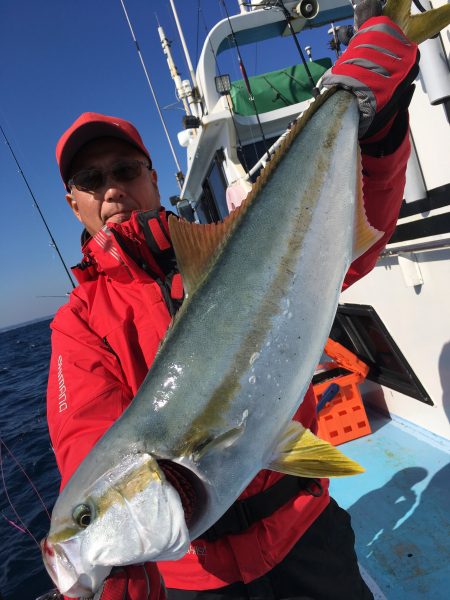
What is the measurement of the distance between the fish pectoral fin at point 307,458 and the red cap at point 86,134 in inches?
76.5

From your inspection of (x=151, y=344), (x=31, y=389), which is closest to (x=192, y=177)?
(x=151, y=344)

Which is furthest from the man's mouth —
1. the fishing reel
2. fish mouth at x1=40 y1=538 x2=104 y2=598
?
the fishing reel

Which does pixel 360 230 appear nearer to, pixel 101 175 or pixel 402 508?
pixel 101 175

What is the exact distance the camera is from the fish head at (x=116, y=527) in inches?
54.1

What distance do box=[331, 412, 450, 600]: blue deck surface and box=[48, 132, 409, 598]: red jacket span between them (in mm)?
1629

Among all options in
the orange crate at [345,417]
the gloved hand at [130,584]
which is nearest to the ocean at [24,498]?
the gloved hand at [130,584]

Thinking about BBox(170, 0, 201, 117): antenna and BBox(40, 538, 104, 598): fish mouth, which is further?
BBox(170, 0, 201, 117): antenna

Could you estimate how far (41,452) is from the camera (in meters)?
12.4

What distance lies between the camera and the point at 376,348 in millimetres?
5277

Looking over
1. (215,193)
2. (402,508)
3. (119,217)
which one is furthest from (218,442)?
(215,193)

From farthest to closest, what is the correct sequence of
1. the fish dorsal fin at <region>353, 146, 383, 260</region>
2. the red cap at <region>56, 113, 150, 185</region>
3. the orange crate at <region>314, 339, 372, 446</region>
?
the orange crate at <region>314, 339, 372, 446</region> < the red cap at <region>56, 113, 150, 185</region> < the fish dorsal fin at <region>353, 146, 383, 260</region>

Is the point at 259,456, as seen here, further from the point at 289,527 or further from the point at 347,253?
the point at 347,253

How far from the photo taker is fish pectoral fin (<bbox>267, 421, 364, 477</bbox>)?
150cm

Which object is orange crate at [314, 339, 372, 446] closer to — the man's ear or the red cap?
the man's ear
